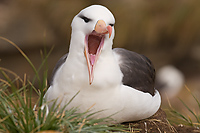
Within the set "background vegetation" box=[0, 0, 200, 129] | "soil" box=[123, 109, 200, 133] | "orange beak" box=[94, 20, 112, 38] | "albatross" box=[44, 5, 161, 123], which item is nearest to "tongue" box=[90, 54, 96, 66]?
"albatross" box=[44, 5, 161, 123]

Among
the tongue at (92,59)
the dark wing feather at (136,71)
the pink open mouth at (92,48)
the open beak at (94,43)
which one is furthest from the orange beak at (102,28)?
the dark wing feather at (136,71)

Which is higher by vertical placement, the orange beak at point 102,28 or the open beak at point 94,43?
the orange beak at point 102,28

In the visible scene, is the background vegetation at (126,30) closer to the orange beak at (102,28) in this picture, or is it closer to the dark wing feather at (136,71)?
the dark wing feather at (136,71)

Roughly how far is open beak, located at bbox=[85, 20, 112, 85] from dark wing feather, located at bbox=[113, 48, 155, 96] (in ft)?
1.12

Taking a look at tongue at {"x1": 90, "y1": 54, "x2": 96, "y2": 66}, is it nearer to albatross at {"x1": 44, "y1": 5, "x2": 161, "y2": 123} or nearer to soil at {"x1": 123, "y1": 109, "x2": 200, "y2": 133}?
albatross at {"x1": 44, "y1": 5, "x2": 161, "y2": 123}

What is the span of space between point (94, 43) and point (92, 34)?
12cm

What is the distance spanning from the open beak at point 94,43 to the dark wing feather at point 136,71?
341mm

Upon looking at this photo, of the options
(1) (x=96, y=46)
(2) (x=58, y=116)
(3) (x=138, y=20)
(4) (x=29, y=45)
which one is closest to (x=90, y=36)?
(1) (x=96, y=46)

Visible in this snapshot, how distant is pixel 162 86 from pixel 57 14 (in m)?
3.21

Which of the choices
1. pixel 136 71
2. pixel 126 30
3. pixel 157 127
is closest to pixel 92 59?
pixel 136 71

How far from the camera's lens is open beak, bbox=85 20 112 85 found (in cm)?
288

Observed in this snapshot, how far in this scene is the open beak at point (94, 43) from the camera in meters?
2.88

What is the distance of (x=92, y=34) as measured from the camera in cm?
308

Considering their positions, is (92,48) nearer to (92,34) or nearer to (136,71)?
(92,34)
